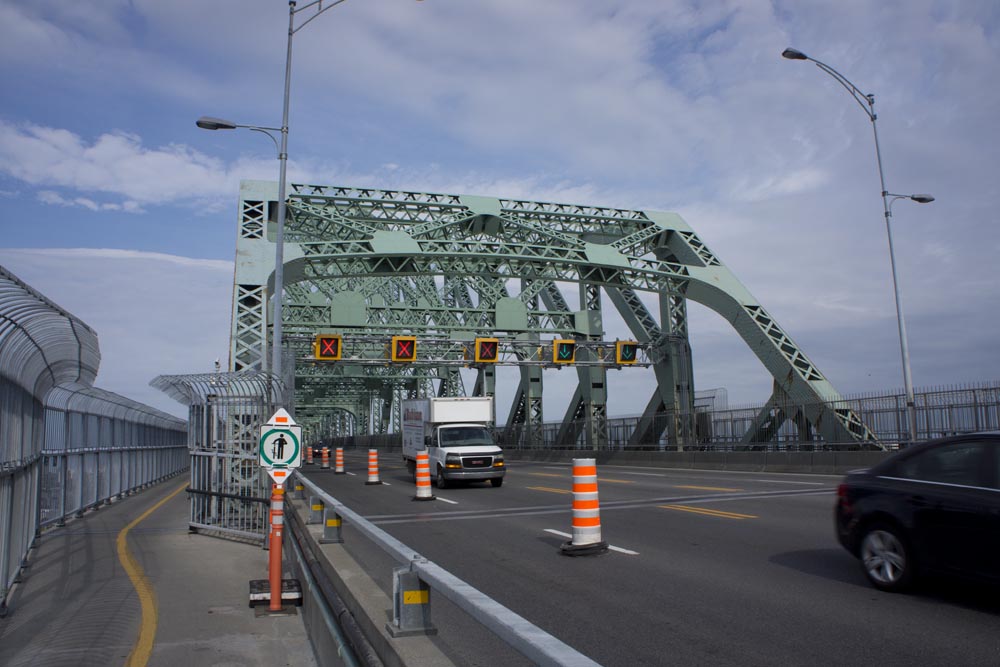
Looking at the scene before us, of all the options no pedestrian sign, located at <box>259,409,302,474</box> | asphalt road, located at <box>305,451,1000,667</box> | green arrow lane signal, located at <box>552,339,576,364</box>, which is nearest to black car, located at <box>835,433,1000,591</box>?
asphalt road, located at <box>305,451,1000,667</box>

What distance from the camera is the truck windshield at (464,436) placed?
2386 centimetres

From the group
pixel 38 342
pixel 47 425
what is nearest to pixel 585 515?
pixel 38 342

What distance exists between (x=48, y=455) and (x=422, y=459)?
783 cm

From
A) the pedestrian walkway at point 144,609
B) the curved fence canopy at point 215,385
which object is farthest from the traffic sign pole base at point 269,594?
the curved fence canopy at point 215,385

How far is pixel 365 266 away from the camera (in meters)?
34.2

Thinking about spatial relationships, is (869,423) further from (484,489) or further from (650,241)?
(650,241)

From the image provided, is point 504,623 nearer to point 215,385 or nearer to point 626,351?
point 215,385

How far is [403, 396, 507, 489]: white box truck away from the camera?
22641mm

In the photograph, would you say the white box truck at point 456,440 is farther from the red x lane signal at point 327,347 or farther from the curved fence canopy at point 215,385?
the red x lane signal at point 327,347

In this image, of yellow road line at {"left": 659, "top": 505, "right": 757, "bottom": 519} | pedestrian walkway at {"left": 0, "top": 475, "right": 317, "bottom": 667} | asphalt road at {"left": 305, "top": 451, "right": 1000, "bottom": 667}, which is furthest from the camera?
yellow road line at {"left": 659, "top": 505, "right": 757, "bottom": 519}

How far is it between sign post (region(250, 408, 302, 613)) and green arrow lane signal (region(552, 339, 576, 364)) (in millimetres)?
31961

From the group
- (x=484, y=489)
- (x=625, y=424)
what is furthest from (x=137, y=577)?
(x=625, y=424)

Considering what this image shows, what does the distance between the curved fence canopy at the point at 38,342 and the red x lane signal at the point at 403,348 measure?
25.5 metres

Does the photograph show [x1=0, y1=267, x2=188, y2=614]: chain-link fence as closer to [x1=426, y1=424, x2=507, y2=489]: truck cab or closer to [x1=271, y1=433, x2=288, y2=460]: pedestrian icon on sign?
[x1=271, y1=433, x2=288, y2=460]: pedestrian icon on sign
